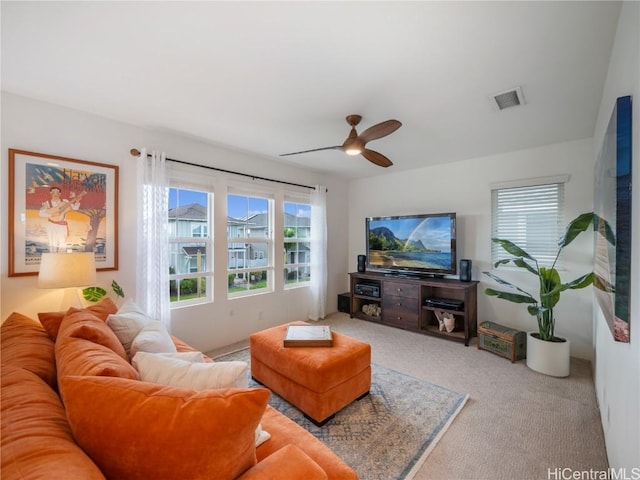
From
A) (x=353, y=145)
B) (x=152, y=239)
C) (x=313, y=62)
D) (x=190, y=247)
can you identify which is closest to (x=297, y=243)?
(x=190, y=247)

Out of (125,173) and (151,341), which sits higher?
(125,173)

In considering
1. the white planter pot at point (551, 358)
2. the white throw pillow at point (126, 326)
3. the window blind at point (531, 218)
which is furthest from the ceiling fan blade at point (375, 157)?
the white planter pot at point (551, 358)

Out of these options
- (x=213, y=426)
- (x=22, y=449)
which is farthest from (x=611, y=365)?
(x=22, y=449)

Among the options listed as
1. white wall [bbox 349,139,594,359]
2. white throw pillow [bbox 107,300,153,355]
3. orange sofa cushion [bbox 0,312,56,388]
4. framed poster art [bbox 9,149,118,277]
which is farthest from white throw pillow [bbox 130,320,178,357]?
white wall [bbox 349,139,594,359]

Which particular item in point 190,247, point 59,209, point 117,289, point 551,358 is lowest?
point 551,358

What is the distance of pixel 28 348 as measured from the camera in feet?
4.30

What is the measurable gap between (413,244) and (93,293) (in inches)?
154

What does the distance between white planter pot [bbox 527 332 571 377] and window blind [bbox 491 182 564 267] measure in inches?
42.9

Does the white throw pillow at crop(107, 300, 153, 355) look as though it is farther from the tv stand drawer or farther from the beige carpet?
the tv stand drawer

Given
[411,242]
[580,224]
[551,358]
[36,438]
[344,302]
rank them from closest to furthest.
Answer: [36,438], [580,224], [551,358], [411,242], [344,302]

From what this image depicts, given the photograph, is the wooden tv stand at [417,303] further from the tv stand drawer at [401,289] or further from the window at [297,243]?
the window at [297,243]

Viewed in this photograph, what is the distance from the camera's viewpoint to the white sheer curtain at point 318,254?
4.61 m

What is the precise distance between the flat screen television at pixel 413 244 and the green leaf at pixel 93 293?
3.64m

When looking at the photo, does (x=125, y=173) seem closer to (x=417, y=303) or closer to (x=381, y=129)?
(x=381, y=129)
